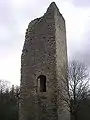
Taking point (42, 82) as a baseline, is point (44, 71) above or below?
above

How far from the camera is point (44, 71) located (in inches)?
530

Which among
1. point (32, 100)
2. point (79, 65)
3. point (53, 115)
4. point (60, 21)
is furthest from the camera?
point (60, 21)

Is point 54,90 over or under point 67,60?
under

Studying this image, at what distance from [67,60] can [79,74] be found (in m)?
2.20

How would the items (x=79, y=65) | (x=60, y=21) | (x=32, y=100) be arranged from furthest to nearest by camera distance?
1. (x=60, y=21)
2. (x=79, y=65)
3. (x=32, y=100)

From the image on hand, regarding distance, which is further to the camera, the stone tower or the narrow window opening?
the narrow window opening

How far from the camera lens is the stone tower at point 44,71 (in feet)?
42.4

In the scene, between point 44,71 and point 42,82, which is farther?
point 42,82

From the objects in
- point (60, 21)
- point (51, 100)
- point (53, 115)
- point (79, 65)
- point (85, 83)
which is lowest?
point (53, 115)

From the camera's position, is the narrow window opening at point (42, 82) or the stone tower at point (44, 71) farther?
the narrow window opening at point (42, 82)

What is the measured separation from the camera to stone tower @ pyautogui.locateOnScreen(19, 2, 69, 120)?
42.4 feet

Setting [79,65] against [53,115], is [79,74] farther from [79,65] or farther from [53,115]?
[53,115]

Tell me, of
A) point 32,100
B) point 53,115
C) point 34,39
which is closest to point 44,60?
point 34,39

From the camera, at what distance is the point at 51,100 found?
1286 centimetres
